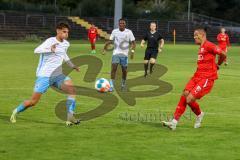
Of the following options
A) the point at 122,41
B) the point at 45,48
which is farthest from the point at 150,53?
the point at 45,48

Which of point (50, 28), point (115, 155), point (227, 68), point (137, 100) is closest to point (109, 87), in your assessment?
point (137, 100)

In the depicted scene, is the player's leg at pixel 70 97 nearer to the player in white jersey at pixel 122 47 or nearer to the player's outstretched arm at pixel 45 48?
the player's outstretched arm at pixel 45 48

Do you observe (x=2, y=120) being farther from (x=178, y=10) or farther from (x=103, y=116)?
(x=178, y=10)

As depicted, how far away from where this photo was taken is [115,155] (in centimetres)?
958

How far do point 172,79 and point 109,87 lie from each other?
21.4ft

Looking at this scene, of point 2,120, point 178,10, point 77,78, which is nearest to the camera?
point 2,120

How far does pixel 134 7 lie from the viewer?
8519 centimetres

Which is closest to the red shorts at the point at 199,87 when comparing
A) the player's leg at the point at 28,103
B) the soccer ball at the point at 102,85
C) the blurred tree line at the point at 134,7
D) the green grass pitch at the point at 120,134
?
the green grass pitch at the point at 120,134

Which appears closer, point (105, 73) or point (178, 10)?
point (105, 73)

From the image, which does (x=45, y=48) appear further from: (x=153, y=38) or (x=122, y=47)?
(x=153, y=38)

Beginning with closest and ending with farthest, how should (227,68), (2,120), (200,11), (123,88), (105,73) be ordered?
(2,120) → (123,88) → (105,73) → (227,68) → (200,11)

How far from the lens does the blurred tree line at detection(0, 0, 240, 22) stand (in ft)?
260

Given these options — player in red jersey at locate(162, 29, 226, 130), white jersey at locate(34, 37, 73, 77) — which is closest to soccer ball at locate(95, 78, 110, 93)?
white jersey at locate(34, 37, 73, 77)

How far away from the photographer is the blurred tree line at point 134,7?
79375 millimetres
